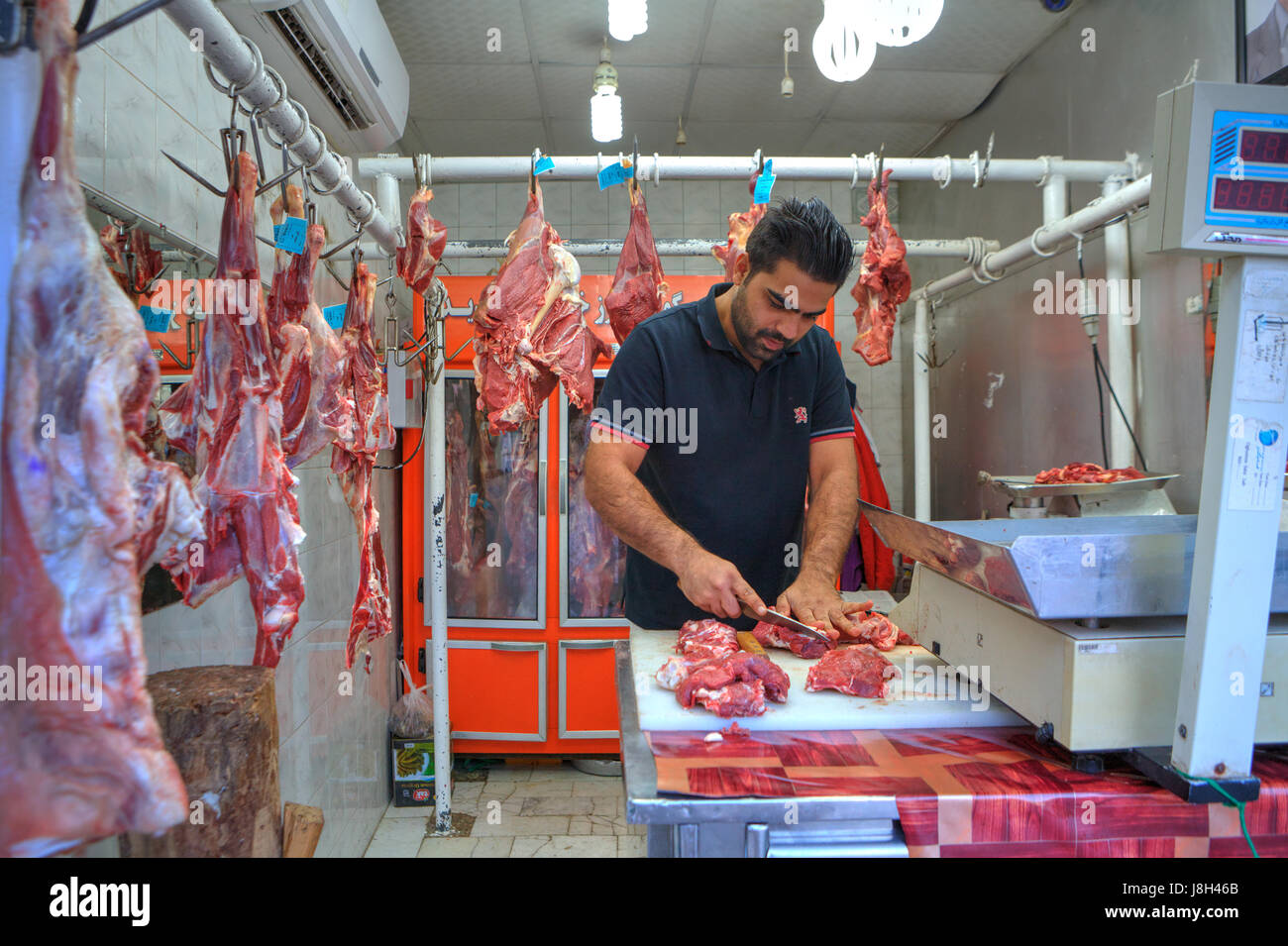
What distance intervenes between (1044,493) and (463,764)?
4229 mm

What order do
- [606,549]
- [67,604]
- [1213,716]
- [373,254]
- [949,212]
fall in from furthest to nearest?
[949,212] → [606,549] → [373,254] → [1213,716] → [67,604]

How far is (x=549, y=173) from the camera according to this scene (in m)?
3.32

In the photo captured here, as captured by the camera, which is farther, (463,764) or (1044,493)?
(463,764)

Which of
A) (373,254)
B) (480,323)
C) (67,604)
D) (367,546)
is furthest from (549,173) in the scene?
(67,604)

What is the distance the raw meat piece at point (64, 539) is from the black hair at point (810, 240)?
75.7 inches

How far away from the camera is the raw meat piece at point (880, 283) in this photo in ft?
12.3

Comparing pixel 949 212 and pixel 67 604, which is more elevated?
pixel 949 212

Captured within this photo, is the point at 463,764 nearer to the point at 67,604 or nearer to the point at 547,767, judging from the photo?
the point at 547,767

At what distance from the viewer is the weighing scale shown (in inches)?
51.9

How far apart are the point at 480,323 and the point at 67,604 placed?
9.13 ft

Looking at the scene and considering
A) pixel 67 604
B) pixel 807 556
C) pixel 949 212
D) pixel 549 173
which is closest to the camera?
pixel 67 604

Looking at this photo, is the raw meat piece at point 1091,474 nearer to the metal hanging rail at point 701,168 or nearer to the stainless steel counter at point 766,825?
the metal hanging rail at point 701,168

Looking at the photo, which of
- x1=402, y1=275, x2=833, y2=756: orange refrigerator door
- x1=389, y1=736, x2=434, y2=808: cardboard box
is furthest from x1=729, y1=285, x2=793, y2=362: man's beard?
x1=389, y1=736, x2=434, y2=808: cardboard box

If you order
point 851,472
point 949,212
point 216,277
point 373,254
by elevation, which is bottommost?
point 851,472
